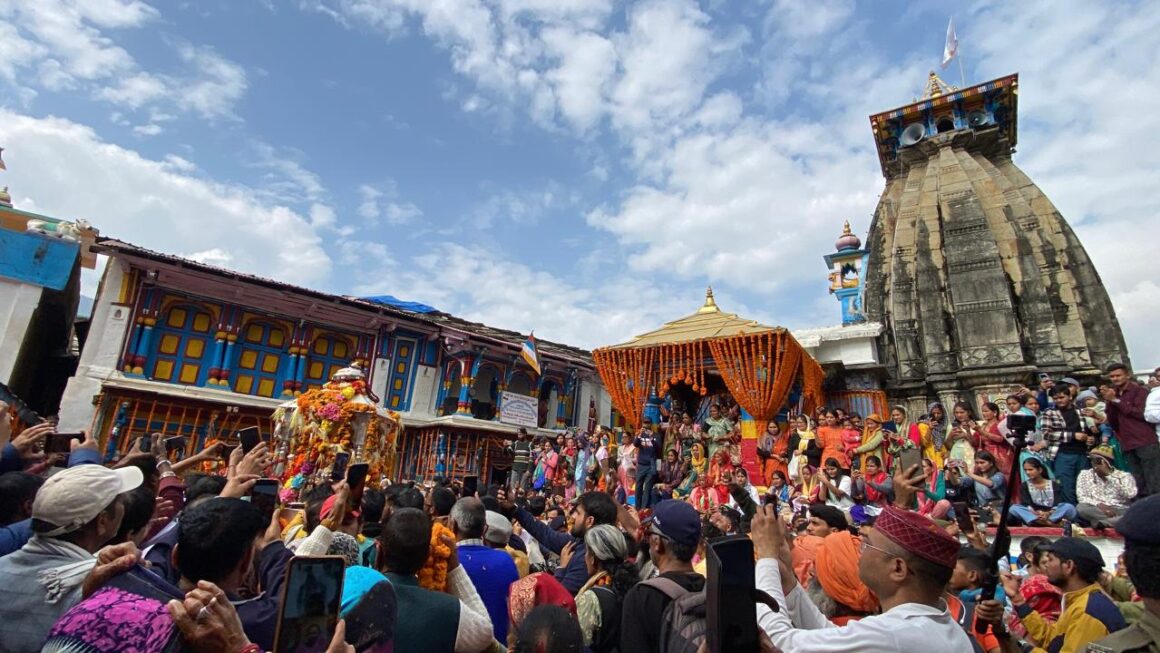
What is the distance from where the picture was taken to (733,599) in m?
1.55

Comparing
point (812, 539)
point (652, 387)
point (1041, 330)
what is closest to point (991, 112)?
point (1041, 330)

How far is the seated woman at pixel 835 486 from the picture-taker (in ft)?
28.5

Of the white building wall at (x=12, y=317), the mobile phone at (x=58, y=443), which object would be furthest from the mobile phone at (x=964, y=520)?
the white building wall at (x=12, y=317)

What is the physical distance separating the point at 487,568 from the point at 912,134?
92.3 feet

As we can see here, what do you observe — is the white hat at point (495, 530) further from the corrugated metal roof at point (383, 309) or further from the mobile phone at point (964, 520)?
the corrugated metal roof at point (383, 309)

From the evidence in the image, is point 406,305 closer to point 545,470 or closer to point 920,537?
point 545,470

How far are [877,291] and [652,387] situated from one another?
37.6ft

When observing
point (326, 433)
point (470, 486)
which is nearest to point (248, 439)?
point (470, 486)

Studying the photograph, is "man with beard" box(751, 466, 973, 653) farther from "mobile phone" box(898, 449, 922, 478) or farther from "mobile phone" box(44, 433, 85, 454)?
"mobile phone" box(898, 449, 922, 478)

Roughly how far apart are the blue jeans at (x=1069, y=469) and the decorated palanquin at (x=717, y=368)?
6.27 metres

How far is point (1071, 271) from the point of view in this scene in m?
19.5

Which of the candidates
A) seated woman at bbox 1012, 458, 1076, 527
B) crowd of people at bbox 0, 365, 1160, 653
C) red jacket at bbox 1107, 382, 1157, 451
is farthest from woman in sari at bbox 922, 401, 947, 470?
crowd of people at bbox 0, 365, 1160, 653

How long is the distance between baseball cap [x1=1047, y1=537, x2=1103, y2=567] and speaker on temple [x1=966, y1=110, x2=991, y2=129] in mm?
25687

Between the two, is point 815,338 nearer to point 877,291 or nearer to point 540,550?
point 877,291
